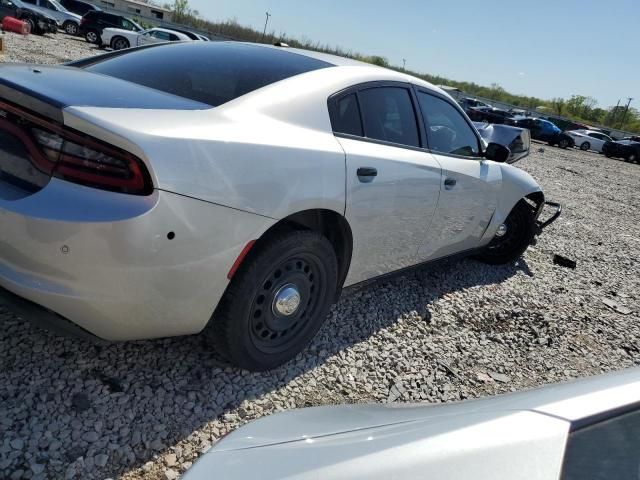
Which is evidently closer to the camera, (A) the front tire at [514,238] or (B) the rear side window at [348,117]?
(B) the rear side window at [348,117]

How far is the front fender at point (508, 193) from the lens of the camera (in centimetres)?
423

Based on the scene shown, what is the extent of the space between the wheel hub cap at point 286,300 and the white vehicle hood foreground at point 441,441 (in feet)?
3.61

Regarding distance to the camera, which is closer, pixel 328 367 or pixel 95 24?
pixel 328 367

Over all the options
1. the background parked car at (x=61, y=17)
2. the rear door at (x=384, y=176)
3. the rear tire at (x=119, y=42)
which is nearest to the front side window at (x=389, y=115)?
the rear door at (x=384, y=176)

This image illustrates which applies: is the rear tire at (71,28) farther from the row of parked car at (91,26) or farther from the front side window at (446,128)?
the front side window at (446,128)

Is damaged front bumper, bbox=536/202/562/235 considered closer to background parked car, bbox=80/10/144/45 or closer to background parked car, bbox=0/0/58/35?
background parked car, bbox=0/0/58/35

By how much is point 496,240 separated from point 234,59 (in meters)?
3.31

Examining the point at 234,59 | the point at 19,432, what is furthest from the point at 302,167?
the point at 19,432

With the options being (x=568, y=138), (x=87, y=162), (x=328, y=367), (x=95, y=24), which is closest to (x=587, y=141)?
(x=568, y=138)

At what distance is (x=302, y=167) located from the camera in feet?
7.41

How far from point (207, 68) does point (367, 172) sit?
41.1 inches

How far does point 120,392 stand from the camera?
7.42ft

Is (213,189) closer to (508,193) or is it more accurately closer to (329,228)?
(329,228)

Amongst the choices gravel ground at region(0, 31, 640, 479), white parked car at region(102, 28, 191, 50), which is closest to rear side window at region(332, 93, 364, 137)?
gravel ground at region(0, 31, 640, 479)
